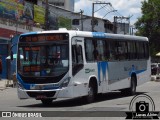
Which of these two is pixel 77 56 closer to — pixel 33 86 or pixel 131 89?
pixel 33 86

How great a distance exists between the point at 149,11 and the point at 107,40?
56633mm

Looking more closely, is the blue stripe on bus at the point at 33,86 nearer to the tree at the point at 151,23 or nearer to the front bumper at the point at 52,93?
the front bumper at the point at 52,93

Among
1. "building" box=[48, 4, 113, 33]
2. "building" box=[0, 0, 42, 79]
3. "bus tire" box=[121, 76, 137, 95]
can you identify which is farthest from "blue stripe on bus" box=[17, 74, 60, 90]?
"building" box=[48, 4, 113, 33]

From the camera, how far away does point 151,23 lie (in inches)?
3004

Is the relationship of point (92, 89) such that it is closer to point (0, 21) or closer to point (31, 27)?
point (0, 21)

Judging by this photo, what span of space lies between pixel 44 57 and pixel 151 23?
59852mm

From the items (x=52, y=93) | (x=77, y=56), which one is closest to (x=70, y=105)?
(x=52, y=93)

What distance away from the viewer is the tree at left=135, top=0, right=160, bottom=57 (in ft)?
247

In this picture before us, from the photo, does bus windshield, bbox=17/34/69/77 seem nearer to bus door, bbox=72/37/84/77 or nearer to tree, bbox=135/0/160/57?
bus door, bbox=72/37/84/77

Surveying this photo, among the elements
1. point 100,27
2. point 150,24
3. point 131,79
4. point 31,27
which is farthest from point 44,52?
point 100,27

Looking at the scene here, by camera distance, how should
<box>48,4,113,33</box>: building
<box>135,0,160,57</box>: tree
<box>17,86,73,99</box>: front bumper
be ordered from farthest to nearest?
1. <box>135,0,160,57</box>: tree
2. <box>48,4,113,33</box>: building
3. <box>17,86,73,99</box>: front bumper

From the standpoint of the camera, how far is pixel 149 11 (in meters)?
76.8

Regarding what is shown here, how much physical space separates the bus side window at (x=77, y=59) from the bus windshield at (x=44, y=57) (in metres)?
0.32

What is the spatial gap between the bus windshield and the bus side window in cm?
32
